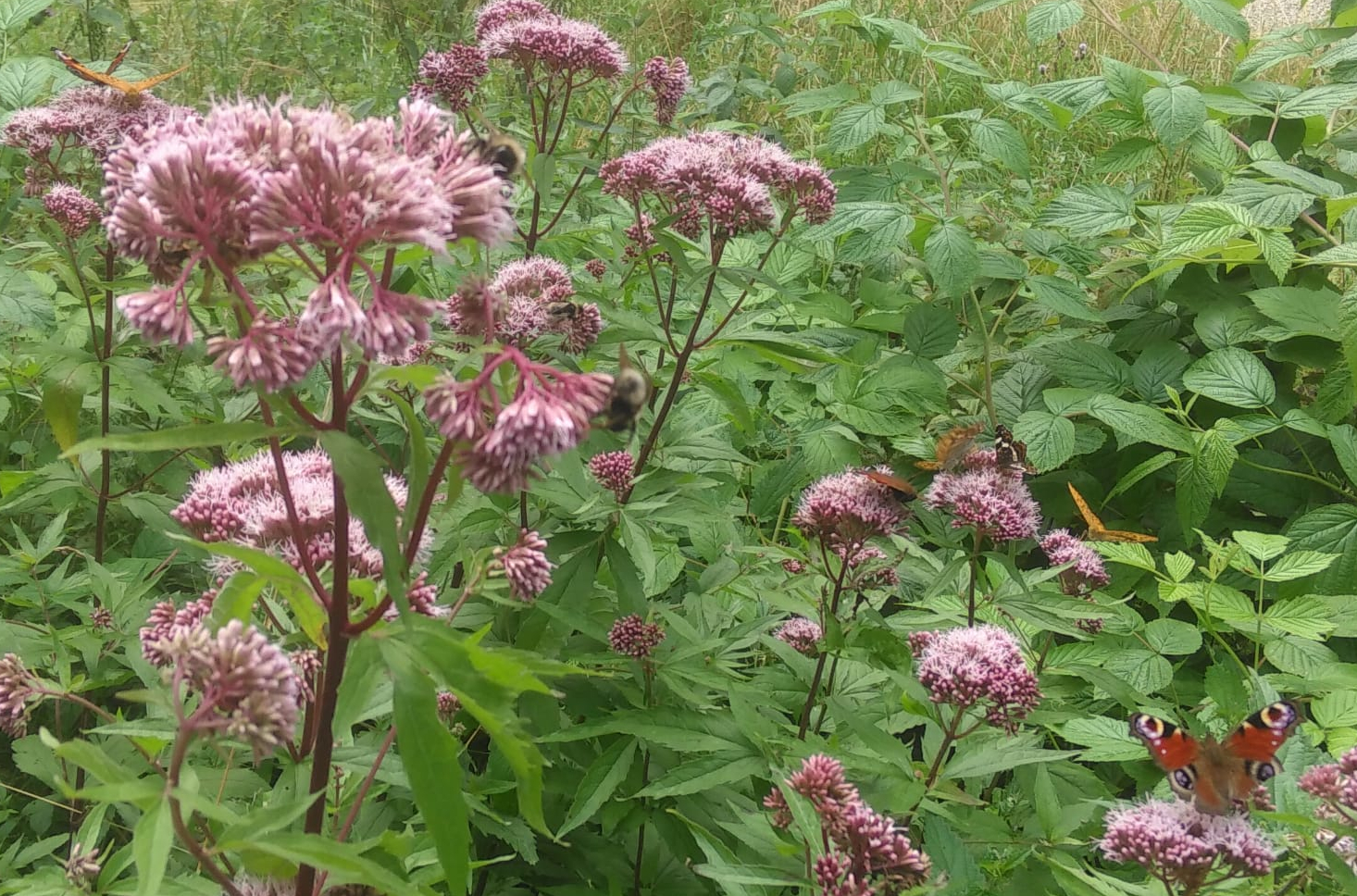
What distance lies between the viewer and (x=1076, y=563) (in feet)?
8.41

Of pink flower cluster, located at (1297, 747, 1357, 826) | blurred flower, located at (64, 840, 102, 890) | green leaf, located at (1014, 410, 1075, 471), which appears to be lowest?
green leaf, located at (1014, 410, 1075, 471)

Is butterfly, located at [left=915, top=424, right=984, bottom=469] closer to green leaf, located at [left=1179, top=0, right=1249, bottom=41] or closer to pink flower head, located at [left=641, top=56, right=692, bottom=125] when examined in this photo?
pink flower head, located at [left=641, top=56, right=692, bottom=125]

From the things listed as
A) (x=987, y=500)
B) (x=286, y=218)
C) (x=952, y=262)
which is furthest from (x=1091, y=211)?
(x=286, y=218)

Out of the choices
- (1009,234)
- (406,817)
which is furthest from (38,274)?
(1009,234)

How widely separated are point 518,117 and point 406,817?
3.91 metres

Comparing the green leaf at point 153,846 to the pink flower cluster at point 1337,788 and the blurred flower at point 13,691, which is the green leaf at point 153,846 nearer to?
the blurred flower at point 13,691

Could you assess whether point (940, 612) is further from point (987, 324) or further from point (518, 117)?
point (518, 117)

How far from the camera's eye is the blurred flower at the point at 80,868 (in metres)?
1.49

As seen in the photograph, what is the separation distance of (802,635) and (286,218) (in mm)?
1614

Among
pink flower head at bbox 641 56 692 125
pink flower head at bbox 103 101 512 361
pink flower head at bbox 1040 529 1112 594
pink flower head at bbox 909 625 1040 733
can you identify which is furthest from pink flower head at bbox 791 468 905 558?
pink flower head at bbox 641 56 692 125

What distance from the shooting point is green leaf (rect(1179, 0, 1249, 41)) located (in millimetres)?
3961

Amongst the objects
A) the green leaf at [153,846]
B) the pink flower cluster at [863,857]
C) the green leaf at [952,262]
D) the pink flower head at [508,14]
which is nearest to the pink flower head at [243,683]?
the green leaf at [153,846]

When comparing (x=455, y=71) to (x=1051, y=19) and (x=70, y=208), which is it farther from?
(x=1051, y=19)

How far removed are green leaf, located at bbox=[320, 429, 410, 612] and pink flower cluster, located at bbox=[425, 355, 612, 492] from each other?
0.30ft
